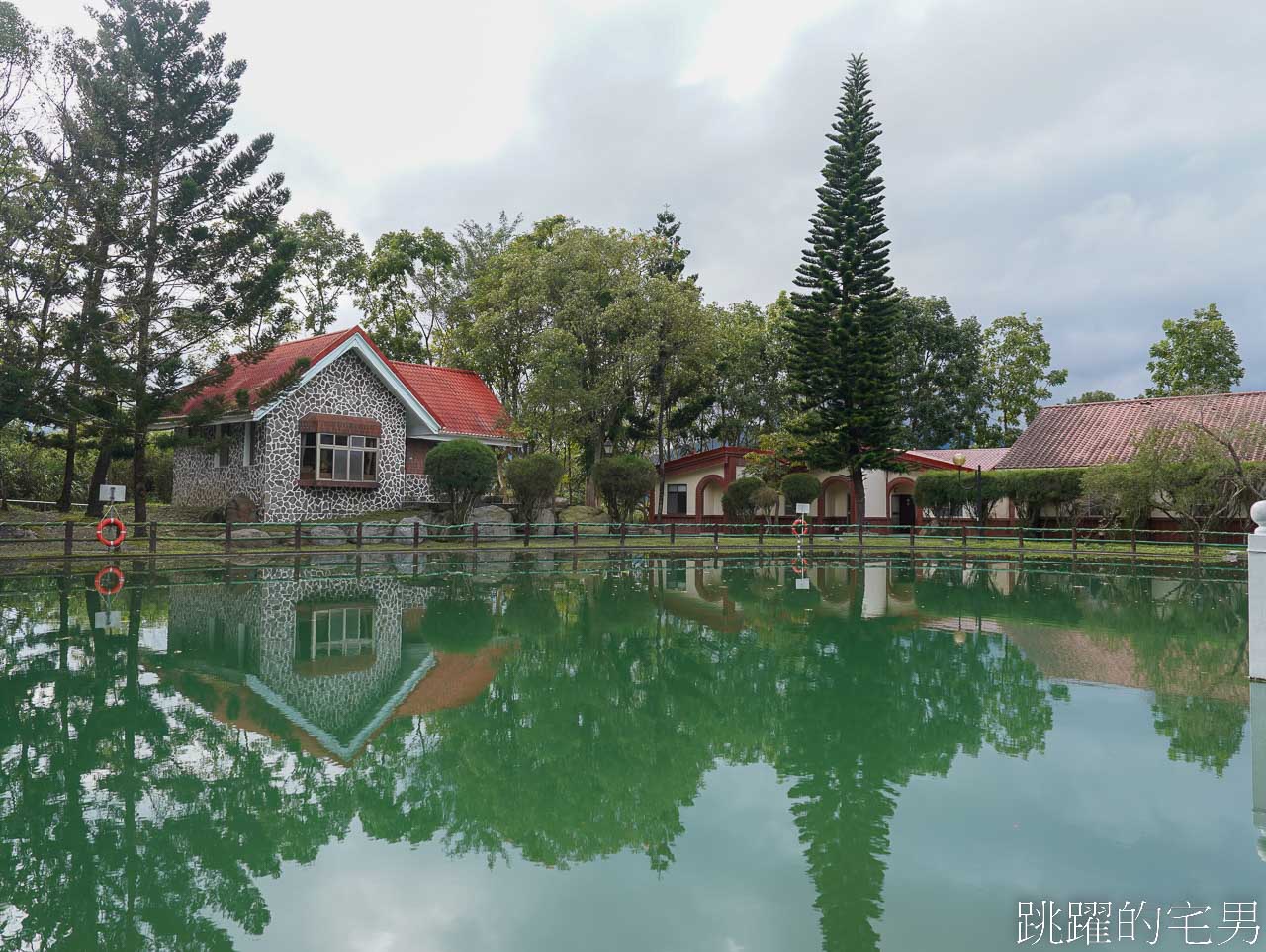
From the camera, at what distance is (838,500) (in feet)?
124

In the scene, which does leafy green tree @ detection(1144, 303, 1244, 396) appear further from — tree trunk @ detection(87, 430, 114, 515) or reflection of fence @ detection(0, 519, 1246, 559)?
tree trunk @ detection(87, 430, 114, 515)

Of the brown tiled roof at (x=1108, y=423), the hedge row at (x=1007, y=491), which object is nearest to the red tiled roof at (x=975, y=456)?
the brown tiled roof at (x=1108, y=423)

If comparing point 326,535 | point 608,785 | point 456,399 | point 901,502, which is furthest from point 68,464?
point 901,502

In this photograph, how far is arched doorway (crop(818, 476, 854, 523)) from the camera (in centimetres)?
3719

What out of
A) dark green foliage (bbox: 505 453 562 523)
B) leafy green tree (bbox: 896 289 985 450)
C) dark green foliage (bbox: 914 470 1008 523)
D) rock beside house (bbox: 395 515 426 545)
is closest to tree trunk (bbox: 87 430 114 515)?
rock beside house (bbox: 395 515 426 545)

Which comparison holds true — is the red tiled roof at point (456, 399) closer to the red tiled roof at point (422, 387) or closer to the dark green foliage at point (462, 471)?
the red tiled roof at point (422, 387)

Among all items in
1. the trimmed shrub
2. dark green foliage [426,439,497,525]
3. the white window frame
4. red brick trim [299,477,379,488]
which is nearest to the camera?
red brick trim [299,477,379,488]

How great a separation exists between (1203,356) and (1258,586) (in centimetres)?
4224

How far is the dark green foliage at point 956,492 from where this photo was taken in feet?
103

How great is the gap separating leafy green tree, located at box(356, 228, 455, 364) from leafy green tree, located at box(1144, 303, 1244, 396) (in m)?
34.3

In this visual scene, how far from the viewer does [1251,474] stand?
78.9 feet

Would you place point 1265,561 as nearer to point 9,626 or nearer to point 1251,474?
point 9,626

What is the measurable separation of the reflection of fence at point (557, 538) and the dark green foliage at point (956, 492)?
120cm

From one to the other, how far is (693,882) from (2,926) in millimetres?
2608
